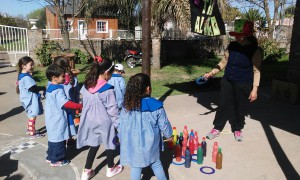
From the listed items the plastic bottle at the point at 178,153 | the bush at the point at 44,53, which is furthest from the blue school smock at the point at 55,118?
the bush at the point at 44,53

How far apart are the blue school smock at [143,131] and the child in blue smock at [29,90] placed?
2.28m

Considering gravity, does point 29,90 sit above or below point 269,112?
above

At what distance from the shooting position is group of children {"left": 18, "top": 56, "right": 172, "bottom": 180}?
314 centimetres

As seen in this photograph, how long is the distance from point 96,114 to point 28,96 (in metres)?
1.94

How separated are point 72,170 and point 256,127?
3.39 m

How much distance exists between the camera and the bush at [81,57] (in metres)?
15.8

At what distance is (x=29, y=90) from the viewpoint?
15.9 ft

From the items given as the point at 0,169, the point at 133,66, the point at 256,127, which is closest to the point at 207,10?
the point at 256,127

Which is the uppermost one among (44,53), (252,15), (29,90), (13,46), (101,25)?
(252,15)

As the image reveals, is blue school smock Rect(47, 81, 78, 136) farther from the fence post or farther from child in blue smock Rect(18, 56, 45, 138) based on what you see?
the fence post

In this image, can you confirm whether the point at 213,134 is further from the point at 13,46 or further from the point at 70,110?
the point at 13,46

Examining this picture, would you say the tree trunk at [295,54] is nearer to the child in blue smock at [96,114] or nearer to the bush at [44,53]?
the child in blue smock at [96,114]

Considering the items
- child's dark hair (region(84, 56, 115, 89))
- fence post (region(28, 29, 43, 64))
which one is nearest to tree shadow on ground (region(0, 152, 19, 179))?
child's dark hair (region(84, 56, 115, 89))

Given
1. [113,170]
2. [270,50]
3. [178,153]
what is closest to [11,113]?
[113,170]
